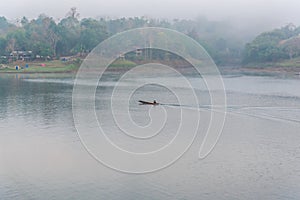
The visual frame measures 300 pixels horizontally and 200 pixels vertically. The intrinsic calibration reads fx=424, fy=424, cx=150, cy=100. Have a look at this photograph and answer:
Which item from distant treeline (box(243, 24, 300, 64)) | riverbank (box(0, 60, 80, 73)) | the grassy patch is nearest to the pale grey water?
riverbank (box(0, 60, 80, 73))

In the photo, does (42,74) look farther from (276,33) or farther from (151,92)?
(276,33)

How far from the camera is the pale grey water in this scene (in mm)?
12805

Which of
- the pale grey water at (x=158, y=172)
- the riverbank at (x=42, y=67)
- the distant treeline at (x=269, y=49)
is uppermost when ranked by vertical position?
the distant treeline at (x=269, y=49)

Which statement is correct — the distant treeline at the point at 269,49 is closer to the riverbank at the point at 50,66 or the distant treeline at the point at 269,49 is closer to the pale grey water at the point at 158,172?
the riverbank at the point at 50,66

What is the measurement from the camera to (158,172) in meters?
14.7

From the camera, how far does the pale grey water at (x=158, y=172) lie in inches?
504

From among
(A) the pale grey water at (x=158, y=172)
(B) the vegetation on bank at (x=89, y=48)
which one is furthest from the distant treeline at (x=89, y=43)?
(A) the pale grey water at (x=158, y=172)

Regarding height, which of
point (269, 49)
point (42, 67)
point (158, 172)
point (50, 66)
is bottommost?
point (158, 172)

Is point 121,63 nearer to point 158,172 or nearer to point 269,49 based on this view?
point 269,49

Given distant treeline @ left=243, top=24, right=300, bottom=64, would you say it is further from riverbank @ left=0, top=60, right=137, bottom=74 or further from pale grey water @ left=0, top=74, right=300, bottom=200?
pale grey water @ left=0, top=74, right=300, bottom=200

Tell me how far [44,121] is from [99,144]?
19.1 ft

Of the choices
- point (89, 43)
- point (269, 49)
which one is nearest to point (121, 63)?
point (89, 43)

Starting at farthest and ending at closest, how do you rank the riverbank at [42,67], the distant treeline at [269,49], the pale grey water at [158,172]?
the distant treeline at [269,49], the riverbank at [42,67], the pale grey water at [158,172]

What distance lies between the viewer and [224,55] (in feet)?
261
